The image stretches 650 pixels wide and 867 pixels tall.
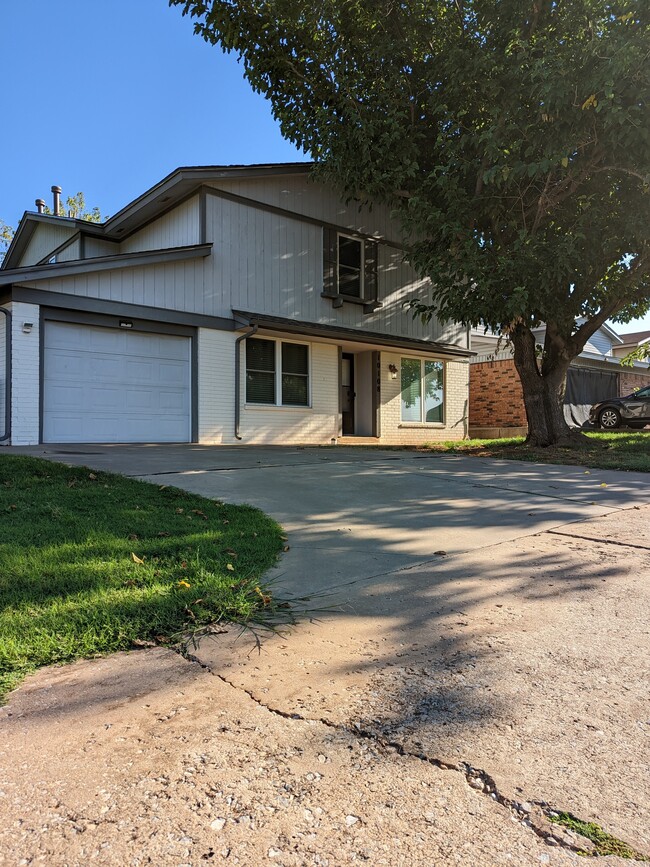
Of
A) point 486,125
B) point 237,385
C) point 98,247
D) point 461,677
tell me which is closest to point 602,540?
point 461,677

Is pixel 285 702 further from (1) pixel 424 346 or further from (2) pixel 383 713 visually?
(1) pixel 424 346

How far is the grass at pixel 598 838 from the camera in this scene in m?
1.37

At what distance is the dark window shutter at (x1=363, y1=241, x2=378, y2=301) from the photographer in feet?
49.6

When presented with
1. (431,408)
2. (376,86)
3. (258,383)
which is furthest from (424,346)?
(376,86)

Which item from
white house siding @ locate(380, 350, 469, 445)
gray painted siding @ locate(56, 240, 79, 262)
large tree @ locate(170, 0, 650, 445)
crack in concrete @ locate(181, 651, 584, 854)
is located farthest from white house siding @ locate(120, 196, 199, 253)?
crack in concrete @ locate(181, 651, 584, 854)

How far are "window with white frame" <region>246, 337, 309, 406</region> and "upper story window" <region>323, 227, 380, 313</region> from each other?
1871 millimetres

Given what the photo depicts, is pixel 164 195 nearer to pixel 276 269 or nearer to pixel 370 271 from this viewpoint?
pixel 276 269

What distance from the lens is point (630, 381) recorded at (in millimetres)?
24203

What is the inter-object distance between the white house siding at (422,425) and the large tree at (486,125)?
15.7 feet

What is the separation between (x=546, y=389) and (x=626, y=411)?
7.62 meters

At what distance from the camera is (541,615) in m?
2.89

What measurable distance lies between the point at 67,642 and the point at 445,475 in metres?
5.88

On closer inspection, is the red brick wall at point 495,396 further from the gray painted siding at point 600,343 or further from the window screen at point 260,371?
the gray painted siding at point 600,343

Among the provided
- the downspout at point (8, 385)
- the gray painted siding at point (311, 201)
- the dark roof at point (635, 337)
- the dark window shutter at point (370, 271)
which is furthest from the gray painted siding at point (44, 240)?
the dark roof at point (635, 337)
